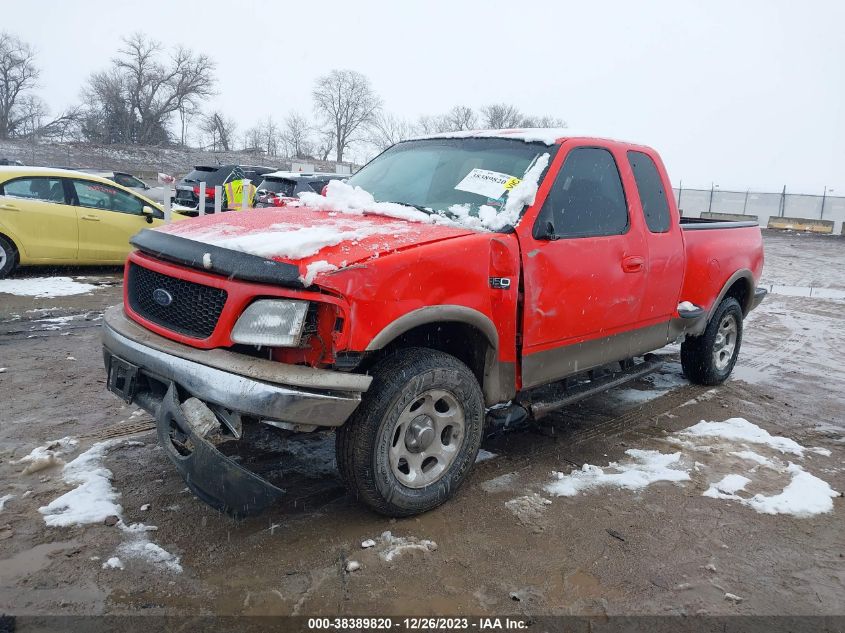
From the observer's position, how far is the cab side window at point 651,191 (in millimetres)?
4578

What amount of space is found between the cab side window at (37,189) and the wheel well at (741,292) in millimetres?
8786

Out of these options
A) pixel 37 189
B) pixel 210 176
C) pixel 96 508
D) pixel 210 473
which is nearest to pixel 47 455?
pixel 96 508

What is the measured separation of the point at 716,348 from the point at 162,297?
4.81 m

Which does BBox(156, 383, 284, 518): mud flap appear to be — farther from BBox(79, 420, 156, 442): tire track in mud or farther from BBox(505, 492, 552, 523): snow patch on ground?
BBox(79, 420, 156, 442): tire track in mud

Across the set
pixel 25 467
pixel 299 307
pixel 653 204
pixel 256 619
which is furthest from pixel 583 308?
pixel 25 467

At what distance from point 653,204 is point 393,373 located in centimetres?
260

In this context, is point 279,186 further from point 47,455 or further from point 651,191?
point 47,455

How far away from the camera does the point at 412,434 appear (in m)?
3.30

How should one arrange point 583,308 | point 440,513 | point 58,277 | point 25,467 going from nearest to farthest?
point 440,513 → point 25,467 → point 583,308 → point 58,277

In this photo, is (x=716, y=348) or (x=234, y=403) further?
(x=716, y=348)

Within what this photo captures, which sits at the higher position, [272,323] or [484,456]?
[272,323]

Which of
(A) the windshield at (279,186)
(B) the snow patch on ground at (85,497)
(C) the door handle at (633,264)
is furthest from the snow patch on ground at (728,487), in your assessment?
(A) the windshield at (279,186)

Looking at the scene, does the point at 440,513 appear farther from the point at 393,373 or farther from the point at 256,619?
the point at 256,619

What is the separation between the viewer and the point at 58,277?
955 cm
